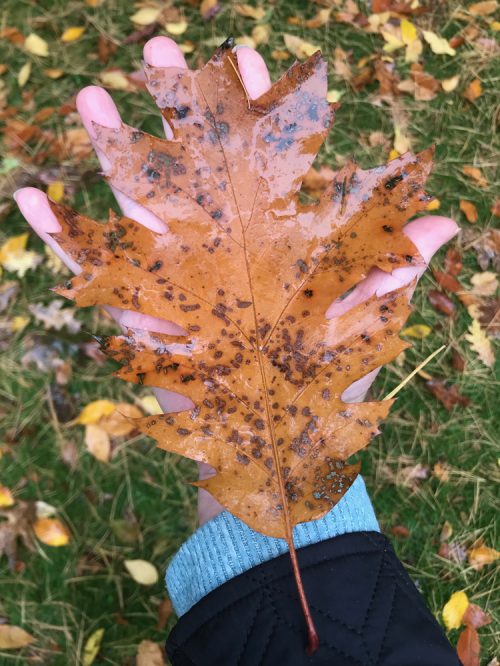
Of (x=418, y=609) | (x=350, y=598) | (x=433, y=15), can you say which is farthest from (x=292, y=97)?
(x=433, y=15)

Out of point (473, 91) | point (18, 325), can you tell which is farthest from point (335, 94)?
point (18, 325)

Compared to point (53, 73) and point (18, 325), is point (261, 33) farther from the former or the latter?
point (18, 325)

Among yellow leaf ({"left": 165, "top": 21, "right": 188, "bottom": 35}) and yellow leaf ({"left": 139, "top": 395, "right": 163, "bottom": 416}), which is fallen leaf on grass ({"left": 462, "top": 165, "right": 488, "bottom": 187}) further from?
yellow leaf ({"left": 139, "top": 395, "right": 163, "bottom": 416})

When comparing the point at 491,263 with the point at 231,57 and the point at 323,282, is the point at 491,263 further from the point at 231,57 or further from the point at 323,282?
the point at 231,57

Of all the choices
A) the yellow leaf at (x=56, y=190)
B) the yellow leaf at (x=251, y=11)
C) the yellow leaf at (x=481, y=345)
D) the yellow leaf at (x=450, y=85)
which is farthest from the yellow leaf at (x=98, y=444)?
the yellow leaf at (x=450, y=85)

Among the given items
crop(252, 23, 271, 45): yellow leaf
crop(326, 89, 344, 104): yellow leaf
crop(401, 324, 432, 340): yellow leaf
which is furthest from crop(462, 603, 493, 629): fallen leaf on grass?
crop(252, 23, 271, 45): yellow leaf

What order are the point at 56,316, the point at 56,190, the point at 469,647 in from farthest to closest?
the point at 56,190 → the point at 56,316 → the point at 469,647
